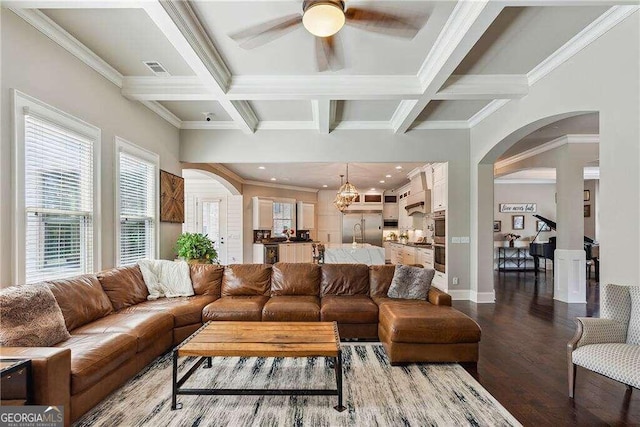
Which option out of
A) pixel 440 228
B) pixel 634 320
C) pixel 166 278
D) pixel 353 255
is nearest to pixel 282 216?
pixel 353 255

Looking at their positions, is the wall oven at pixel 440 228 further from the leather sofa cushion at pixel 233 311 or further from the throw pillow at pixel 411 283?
the leather sofa cushion at pixel 233 311

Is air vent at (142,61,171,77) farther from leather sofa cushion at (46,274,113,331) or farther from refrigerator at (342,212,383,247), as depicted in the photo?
refrigerator at (342,212,383,247)

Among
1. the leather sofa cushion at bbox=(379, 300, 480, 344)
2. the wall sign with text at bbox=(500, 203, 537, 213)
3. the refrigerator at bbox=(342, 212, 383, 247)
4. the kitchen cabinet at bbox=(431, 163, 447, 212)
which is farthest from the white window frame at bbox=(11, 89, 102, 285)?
the wall sign with text at bbox=(500, 203, 537, 213)

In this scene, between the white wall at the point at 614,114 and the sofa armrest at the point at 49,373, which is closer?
the sofa armrest at the point at 49,373

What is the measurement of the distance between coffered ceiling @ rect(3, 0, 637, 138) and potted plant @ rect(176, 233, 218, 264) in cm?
206

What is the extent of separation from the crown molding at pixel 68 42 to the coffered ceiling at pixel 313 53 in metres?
0.01

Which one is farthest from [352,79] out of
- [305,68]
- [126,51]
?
[126,51]

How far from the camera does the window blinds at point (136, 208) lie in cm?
403

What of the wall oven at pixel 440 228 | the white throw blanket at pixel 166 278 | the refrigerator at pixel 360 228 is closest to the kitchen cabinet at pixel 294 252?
the refrigerator at pixel 360 228

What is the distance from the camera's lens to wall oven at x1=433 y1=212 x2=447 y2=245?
19.1 ft

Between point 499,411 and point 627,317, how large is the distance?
125 centimetres

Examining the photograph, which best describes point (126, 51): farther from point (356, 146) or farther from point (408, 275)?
point (408, 275)

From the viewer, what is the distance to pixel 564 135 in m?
5.66
